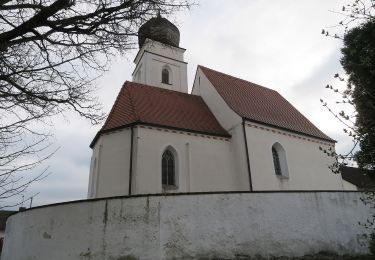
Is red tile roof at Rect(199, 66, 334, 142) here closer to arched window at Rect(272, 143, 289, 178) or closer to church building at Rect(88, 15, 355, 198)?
church building at Rect(88, 15, 355, 198)

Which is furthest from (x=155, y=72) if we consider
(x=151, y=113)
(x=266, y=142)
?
(x=266, y=142)

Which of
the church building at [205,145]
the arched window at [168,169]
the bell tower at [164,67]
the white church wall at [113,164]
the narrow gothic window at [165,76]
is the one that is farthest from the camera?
the narrow gothic window at [165,76]

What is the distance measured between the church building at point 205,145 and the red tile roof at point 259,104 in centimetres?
8

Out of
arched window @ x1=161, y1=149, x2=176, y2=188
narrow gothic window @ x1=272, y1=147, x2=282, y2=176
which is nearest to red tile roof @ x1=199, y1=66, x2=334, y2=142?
narrow gothic window @ x1=272, y1=147, x2=282, y2=176

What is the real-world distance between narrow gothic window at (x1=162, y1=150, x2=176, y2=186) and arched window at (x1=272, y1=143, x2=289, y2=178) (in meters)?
4.55

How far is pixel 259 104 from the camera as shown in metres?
16.9

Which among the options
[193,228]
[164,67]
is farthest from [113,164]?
[164,67]

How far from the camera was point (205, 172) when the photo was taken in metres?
13.2

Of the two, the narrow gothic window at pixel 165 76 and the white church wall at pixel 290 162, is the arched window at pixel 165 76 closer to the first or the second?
the narrow gothic window at pixel 165 76

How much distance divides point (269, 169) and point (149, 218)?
7.44m

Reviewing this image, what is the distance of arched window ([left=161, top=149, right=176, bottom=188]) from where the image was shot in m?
12.6

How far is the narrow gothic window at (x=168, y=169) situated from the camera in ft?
41.5

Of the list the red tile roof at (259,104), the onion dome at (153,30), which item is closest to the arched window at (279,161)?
the red tile roof at (259,104)

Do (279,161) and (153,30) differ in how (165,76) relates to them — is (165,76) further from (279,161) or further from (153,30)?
(153,30)
